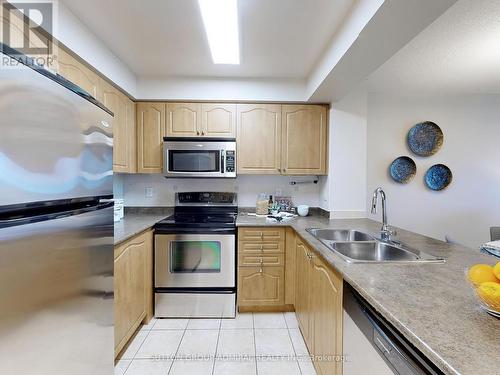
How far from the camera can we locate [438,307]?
789mm

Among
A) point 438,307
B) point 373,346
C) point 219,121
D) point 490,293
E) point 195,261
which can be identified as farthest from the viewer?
point 219,121

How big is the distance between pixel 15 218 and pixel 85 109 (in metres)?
0.47

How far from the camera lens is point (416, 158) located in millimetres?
3127

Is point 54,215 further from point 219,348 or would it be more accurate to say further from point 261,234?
point 261,234

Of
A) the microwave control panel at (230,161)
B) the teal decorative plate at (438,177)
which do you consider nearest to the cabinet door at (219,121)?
the microwave control panel at (230,161)

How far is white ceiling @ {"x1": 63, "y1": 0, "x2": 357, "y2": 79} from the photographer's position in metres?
1.54

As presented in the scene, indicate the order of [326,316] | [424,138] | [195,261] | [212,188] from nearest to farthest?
1. [326,316]
2. [195,261]
3. [212,188]
4. [424,138]

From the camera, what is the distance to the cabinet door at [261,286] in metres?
2.39

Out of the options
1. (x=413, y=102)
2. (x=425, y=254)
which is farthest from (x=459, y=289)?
(x=413, y=102)

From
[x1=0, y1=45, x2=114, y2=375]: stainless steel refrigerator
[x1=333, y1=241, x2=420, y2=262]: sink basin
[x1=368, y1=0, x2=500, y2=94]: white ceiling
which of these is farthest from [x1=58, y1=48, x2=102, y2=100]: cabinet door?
[x1=368, y1=0, x2=500, y2=94]: white ceiling

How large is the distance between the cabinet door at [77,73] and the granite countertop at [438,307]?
2013 millimetres

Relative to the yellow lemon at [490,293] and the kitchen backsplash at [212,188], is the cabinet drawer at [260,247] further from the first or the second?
the yellow lemon at [490,293]

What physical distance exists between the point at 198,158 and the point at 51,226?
6.20ft

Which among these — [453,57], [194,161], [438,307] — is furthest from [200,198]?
[453,57]
